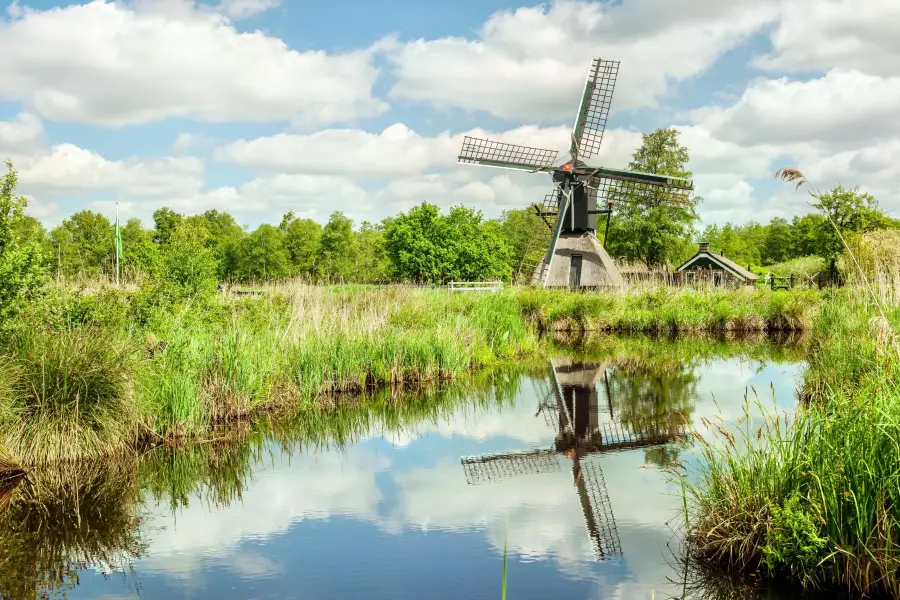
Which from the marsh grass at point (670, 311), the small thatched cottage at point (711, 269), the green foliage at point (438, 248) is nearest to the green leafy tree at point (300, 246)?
the green foliage at point (438, 248)

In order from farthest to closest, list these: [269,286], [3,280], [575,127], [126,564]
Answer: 1. [575,127]
2. [269,286]
3. [3,280]
4. [126,564]

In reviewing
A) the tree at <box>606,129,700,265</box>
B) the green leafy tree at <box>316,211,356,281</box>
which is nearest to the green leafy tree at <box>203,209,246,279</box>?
the green leafy tree at <box>316,211,356,281</box>

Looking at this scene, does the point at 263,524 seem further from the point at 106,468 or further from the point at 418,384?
the point at 418,384

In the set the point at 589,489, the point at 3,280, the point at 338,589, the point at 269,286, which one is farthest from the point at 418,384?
the point at 338,589

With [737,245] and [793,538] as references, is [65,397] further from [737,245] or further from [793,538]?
[737,245]

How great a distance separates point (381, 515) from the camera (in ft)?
24.1

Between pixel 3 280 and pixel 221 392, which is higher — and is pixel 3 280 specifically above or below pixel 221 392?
above

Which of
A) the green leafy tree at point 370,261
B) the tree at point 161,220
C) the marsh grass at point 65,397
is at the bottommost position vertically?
the marsh grass at point 65,397

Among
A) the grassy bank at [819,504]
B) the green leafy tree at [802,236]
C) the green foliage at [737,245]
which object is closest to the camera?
the grassy bank at [819,504]

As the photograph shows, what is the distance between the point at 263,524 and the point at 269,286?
10.6m

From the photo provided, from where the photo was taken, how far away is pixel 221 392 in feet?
35.7

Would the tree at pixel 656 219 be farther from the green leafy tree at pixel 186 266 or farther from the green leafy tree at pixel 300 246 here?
the green leafy tree at pixel 186 266

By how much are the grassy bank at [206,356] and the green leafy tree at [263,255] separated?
4110cm

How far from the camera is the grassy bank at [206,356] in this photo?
830 centimetres
